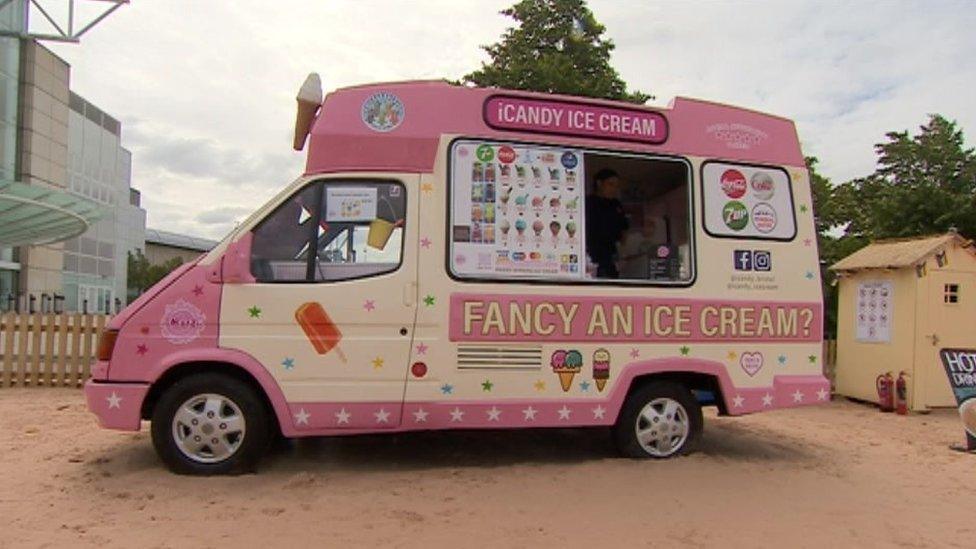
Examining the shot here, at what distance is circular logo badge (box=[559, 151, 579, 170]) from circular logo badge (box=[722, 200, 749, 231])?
139cm

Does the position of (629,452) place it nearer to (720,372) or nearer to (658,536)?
(720,372)

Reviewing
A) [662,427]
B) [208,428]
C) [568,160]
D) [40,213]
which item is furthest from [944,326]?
[40,213]

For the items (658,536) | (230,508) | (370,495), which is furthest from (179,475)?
(658,536)

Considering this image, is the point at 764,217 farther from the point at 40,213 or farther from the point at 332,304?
the point at 40,213

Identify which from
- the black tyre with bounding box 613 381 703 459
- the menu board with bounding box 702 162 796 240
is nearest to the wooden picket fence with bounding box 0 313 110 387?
the black tyre with bounding box 613 381 703 459

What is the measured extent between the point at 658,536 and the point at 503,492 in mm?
1173

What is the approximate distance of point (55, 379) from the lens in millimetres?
10133

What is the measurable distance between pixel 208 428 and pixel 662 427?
3.58m

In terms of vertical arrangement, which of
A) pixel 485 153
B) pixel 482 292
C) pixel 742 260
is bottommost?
pixel 482 292

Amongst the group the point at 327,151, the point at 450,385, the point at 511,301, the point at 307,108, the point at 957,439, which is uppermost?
the point at 307,108

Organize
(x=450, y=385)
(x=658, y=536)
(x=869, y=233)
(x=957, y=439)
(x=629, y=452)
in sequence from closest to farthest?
(x=658, y=536)
(x=450, y=385)
(x=629, y=452)
(x=957, y=439)
(x=869, y=233)

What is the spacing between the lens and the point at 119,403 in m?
5.09

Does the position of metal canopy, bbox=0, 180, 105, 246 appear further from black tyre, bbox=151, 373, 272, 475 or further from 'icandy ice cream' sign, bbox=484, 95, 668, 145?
'icandy ice cream' sign, bbox=484, 95, 668, 145

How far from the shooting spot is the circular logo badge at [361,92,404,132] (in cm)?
552
